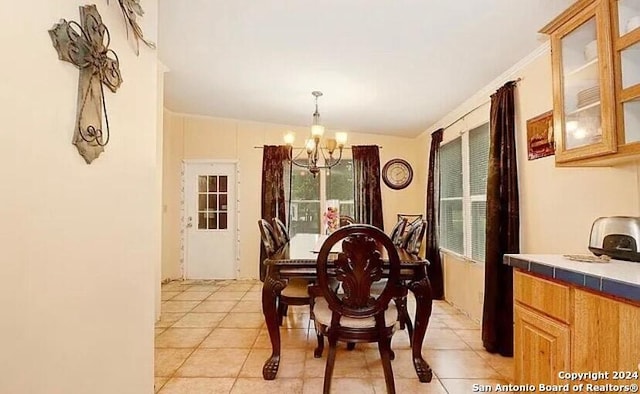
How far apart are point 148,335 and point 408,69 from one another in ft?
8.80

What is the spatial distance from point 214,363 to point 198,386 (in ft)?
1.14

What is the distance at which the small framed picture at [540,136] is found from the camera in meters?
2.50

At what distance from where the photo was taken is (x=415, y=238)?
299 centimetres

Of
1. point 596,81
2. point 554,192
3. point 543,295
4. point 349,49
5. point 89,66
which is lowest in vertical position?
point 543,295

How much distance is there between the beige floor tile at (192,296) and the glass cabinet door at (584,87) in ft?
13.5

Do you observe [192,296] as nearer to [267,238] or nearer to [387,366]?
[267,238]

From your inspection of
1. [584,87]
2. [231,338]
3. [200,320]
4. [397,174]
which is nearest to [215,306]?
[200,320]

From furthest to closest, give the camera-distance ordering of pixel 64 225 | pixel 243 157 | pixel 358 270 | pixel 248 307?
1. pixel 243 157
2. pixel 248 307
3. pixel 358 270
4. pixel 64 225

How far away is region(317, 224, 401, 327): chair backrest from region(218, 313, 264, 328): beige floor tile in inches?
63.4

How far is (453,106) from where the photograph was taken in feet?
13.5

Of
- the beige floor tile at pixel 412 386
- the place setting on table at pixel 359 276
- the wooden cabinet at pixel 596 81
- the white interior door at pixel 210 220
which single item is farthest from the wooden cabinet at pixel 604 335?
the white interior door at pixel 210 220

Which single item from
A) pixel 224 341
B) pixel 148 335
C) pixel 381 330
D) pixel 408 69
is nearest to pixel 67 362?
pixel 148 335

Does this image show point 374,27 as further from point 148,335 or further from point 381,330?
point 148,335

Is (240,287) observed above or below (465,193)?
below
